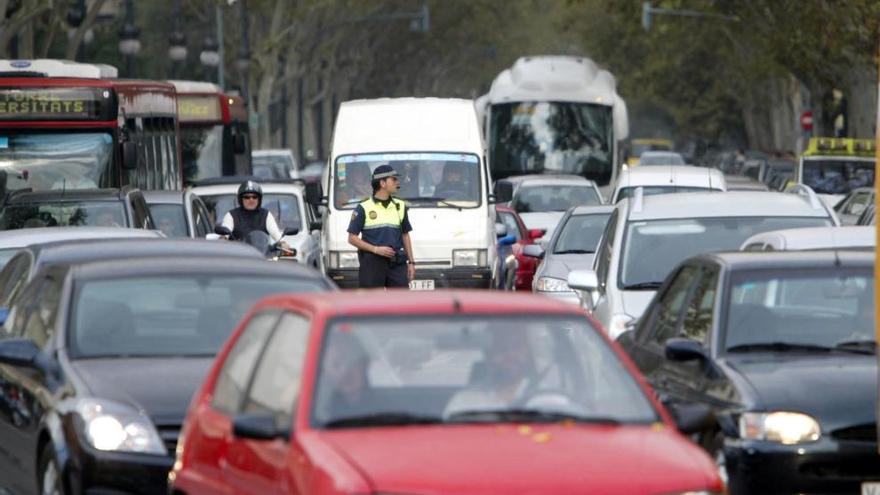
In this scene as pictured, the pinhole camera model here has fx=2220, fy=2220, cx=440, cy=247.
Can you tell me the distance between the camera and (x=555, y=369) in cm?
734

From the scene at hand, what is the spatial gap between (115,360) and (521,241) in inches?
628

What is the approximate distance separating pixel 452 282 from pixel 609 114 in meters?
18.3

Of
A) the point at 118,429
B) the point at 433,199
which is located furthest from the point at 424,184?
the point at 118,429

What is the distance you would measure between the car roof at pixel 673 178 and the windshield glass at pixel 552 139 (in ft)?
46.4

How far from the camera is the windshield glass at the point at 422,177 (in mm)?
23234

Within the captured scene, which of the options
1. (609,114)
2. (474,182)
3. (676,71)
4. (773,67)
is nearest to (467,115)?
(474,182)

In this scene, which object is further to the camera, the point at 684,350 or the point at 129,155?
the point at 129,155

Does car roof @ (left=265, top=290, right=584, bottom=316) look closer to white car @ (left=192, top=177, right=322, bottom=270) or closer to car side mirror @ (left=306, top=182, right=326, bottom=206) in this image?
car side mirror @ (left=306, top=182, right=326, bottom=206)

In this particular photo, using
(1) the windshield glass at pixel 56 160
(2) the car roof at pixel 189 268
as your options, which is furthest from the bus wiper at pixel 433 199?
(2) the car roof at pixel 189 268

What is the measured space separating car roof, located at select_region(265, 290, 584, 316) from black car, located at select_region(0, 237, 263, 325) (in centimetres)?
359

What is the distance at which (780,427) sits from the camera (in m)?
9.02

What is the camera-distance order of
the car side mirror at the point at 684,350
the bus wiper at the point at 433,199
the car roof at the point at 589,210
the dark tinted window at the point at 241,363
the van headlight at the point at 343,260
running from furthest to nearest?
the bus wiper at the point at 433,199
the van headlight at the point at 343,260
the car roof at the point at 589,210
the car side mirror at the point at 684,350
the dark tinted window at the point at 241,363

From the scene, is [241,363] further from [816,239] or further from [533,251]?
[533,251]

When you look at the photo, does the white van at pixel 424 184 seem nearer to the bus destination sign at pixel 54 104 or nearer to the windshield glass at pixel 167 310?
the bus destination sign at pixel 54 104
